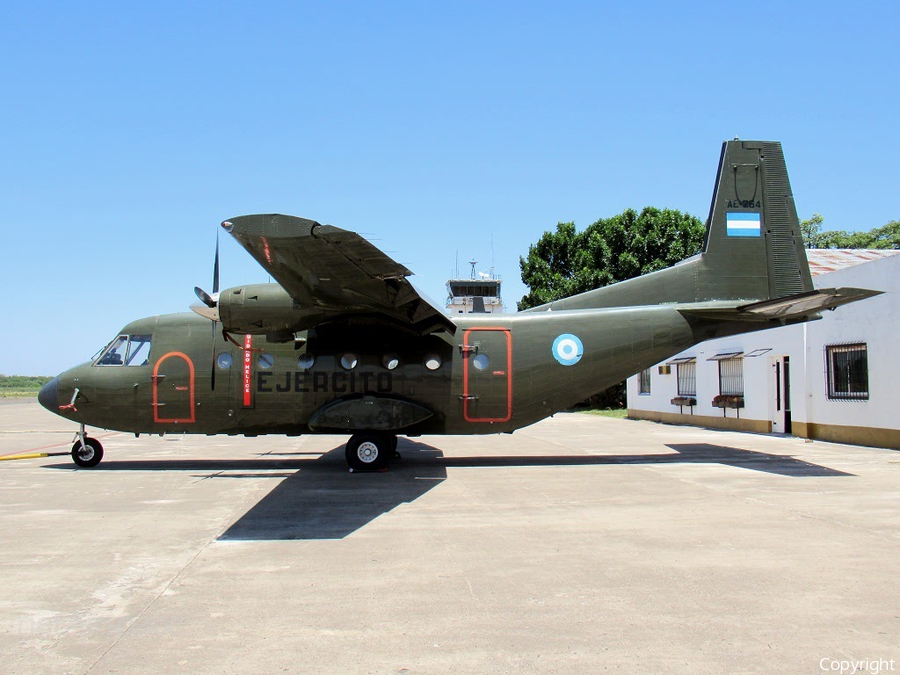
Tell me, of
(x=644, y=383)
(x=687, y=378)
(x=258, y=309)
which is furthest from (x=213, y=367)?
(x=644, y=383)

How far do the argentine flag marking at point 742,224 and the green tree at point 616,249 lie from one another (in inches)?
1039

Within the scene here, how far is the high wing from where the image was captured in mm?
7535

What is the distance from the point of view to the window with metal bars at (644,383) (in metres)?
30.7

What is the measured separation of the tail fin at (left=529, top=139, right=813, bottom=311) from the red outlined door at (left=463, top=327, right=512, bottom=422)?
6.10 ft

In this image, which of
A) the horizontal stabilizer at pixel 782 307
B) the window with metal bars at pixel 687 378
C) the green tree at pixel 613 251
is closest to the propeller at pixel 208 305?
the horizontal stabilizer at pixel 782 307

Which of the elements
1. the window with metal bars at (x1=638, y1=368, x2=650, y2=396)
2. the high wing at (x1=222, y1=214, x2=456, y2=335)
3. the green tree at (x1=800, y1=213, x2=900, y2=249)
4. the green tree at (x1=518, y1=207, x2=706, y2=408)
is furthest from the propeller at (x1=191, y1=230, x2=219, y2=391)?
the green tree at (x1=800, y1=213, x2=900, y2=249)

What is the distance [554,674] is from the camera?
402cm

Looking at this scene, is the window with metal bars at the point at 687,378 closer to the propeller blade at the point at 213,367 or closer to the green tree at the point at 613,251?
the green tree at the point at 613,251

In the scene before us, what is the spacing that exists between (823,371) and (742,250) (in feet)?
19.1

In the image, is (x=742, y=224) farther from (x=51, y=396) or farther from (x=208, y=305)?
(x=51, y=396)

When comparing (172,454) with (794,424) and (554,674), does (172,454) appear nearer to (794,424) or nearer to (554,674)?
(554,674)

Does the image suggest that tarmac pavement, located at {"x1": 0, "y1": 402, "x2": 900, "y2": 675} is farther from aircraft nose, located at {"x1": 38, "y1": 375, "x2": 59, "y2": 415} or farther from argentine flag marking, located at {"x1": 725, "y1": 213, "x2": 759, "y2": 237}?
argentine flag marking, located at {"x1": 725, "y1": 213, "x2": 759, "y2": 237}

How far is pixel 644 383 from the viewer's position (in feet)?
102

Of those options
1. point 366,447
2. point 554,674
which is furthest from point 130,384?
point 554,674
